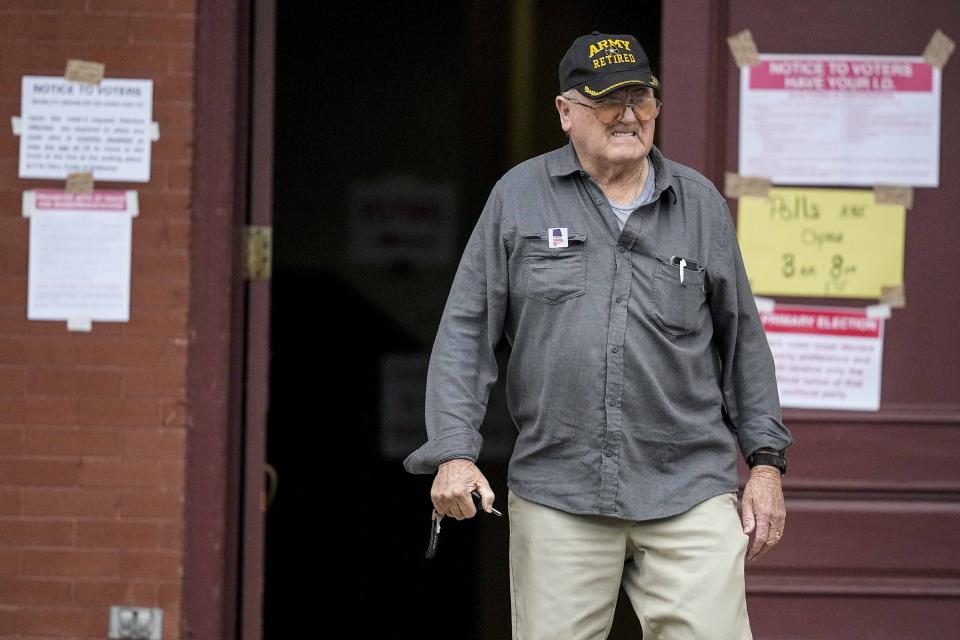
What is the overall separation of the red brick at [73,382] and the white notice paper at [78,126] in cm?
63

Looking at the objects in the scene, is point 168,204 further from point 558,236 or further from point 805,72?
point 805,72

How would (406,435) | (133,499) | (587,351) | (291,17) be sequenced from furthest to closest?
(291,17) < (406,435) < (133,499) < (587,351)

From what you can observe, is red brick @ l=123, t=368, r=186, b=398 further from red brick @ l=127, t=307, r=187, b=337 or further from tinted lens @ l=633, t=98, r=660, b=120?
tinted lens @ l=633, t=98, r=660, b=120

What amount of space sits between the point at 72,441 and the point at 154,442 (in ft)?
0.86

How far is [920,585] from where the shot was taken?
414cm

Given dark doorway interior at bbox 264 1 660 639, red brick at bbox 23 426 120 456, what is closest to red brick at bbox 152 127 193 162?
red brick at bbox 23 426 120 456

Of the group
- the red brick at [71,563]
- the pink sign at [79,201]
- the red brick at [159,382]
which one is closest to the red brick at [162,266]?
the pink sign at [79,201]

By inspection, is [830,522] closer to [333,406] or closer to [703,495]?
[703,495]

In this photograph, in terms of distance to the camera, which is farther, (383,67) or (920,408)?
(383,67)

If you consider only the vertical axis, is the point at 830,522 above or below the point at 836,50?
below

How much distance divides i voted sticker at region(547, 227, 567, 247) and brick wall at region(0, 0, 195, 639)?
5.07ft

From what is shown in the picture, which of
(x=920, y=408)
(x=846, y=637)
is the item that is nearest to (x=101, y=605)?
(x=846, y=637)

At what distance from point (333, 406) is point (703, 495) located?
16.0 feet

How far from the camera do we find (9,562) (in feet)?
13.5
